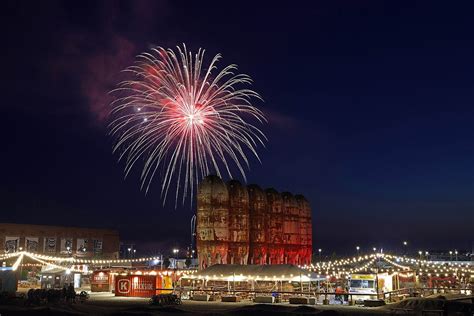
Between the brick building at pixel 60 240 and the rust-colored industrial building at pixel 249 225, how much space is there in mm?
48304

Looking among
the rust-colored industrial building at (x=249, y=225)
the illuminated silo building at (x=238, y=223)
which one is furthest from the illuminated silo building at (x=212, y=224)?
the illuminated silo building at (x=238, y=223)

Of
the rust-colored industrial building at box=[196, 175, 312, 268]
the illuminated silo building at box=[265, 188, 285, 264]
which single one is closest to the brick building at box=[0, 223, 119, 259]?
the illuminated silo building at box=[265, 188, 285, 264]

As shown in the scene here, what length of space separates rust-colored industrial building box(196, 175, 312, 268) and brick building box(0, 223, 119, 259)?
48.3 metres

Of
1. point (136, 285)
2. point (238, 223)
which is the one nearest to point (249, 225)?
point (238, 223)

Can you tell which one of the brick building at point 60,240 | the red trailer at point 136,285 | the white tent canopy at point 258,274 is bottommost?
the red trailer at point 136,285

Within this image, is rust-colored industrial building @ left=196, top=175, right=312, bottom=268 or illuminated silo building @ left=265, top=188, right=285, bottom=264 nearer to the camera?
rust-colored industrial building @ left=196, top=175, right=312, bottom=268

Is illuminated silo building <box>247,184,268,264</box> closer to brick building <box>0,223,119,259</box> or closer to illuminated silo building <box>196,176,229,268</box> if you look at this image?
illuminated silo building <box>196,176,229,268</box>

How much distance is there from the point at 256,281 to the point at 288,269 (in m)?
4.79

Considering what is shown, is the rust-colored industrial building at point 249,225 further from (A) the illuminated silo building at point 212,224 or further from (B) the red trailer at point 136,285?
(B) the red trailer at point 136,285

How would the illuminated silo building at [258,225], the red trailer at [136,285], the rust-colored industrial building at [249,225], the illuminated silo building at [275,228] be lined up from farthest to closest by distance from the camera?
the illuminated silo building at [275,228]
the illuminated silo building at [258,225]
the rust-colored industrial building at [249,225]
the red trailer at [136,285]

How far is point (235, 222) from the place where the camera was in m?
82.1

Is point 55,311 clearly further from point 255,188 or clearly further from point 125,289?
point 255,188

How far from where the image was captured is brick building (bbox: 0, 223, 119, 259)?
10769 cm

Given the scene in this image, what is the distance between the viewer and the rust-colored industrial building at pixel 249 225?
255 feet
